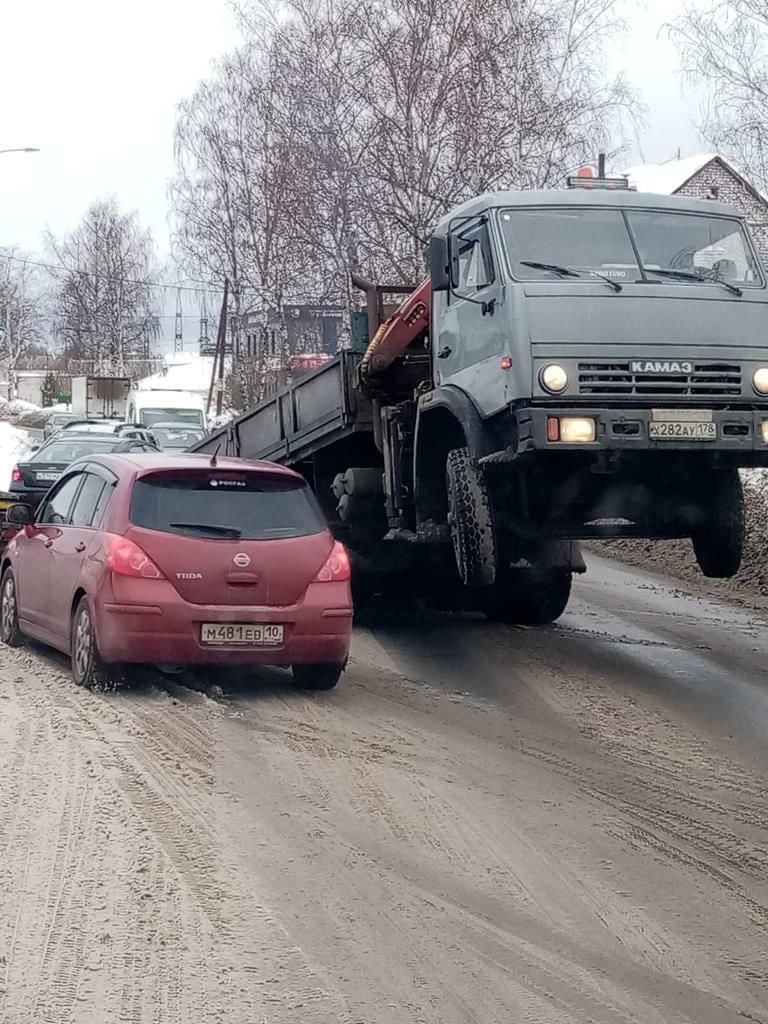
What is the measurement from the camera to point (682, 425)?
879 cm

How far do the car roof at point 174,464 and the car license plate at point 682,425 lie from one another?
2.38 metres

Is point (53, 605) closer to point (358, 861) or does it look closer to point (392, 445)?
point (392, 445)

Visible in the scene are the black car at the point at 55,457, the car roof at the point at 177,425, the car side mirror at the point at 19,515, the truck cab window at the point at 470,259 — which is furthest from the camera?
the car roof at the point at 177,425

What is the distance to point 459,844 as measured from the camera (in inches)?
235

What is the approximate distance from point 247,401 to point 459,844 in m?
37.5

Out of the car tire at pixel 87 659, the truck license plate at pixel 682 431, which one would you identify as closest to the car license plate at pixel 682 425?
the truck license plate at pixel 682 431

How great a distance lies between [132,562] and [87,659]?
0.74 metres

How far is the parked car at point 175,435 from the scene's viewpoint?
3231 cm

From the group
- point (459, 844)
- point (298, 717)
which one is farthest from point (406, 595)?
point (459, 844)

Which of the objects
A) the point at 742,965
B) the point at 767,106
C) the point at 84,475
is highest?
the point at 767,106

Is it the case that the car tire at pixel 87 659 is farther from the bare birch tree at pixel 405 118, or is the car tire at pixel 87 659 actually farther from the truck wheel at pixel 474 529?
the bare birch tree at pixel 405 118

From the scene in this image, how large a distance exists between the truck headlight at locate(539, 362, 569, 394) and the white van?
3107cm

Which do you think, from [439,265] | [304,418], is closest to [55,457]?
[304,418]

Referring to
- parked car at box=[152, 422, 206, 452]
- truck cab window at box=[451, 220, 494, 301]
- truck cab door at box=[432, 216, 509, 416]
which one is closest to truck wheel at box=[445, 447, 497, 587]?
truck cab door at box=[432, 216, 509, 416]
